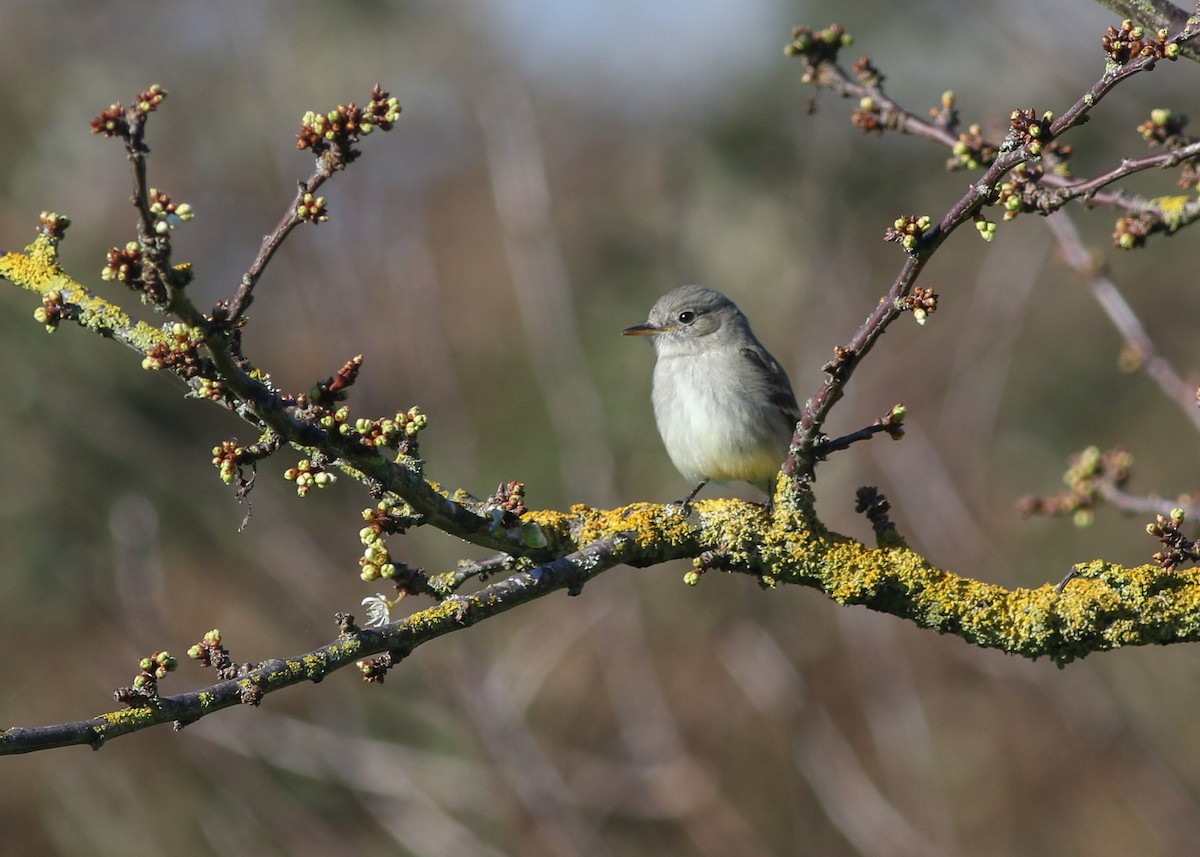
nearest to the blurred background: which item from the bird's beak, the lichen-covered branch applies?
the bird's beak

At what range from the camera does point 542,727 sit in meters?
9.71

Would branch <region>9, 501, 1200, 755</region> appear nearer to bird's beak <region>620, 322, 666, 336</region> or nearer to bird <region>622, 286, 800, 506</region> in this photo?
bird <region>622, 286, 800, 506</region>

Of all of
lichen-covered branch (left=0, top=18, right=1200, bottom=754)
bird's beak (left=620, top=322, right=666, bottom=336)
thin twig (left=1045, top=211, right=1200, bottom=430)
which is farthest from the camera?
bird's beak (left=620, top=322, right=666, bottom=336)

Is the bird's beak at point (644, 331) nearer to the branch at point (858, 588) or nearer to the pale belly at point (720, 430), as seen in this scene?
the pale belly at point (720, 430)


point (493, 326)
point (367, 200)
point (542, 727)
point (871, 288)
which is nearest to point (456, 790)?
point (542, 727)

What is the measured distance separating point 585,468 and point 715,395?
56.0 inches

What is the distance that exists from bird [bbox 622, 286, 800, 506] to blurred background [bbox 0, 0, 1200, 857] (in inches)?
32.3


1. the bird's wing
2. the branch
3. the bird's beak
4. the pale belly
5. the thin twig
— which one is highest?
the bird's beak

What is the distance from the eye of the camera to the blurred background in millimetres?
6914

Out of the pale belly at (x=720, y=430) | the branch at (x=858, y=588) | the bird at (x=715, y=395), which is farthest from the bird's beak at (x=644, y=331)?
the branch at (x=858, y=588)

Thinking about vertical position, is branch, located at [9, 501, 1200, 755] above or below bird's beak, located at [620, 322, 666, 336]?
below

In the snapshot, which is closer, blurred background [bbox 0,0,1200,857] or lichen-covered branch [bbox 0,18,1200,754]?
lichen-covered branch [bbox 0,18,1200,754]

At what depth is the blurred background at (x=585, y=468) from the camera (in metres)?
6.91

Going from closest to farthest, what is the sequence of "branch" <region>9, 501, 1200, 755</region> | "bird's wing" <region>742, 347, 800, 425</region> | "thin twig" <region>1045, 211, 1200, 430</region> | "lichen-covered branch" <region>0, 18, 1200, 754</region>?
1. "lichen-covered branch" <region>0, 18, 1200, 754</region>
2. "branch" <region>9, 501, 1200, 755</region>
3. "thin twig" <region>1045, 211, 1200, 430</region>
4. "bird's wing" <region>742, 347, 800, 425</region>
